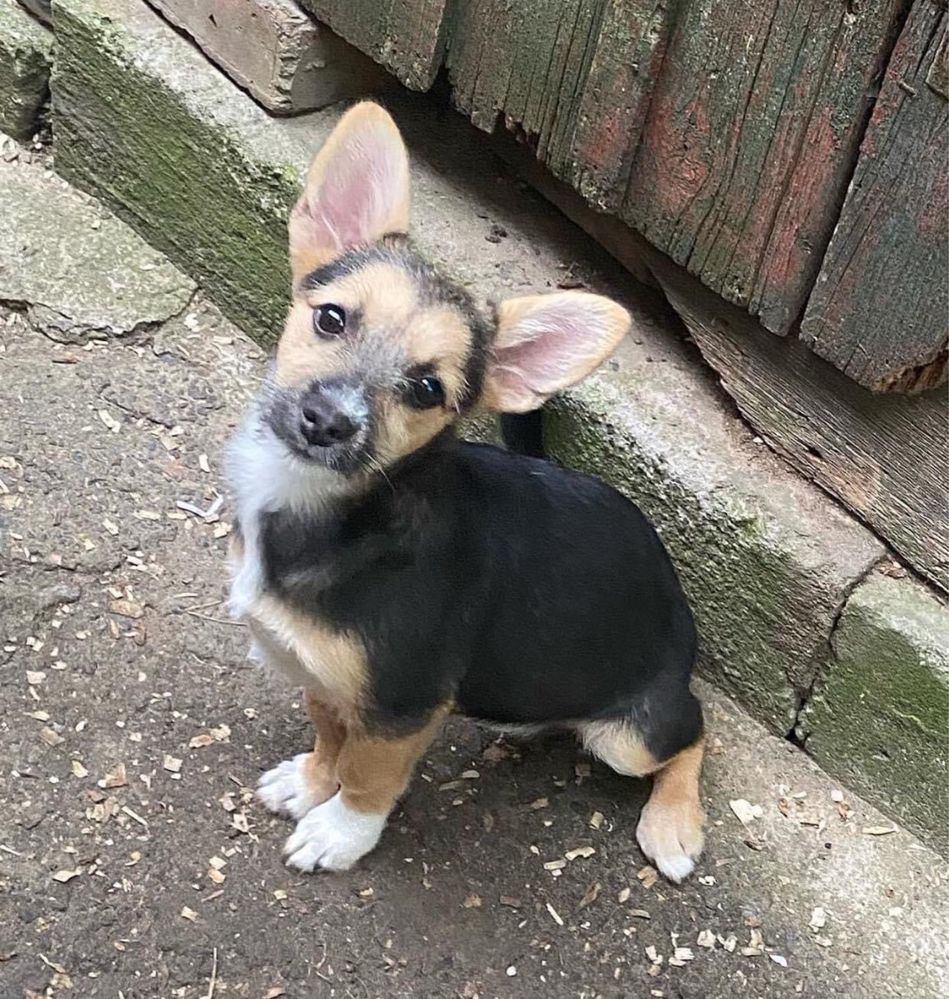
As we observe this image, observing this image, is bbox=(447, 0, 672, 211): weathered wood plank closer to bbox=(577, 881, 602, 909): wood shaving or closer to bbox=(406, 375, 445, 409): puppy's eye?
bbox=(406, 375, 445, 409): puppy's eye

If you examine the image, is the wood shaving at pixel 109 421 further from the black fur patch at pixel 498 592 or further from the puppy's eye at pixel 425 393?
the puppy's eye at pixel 425 393

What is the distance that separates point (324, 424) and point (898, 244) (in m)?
1.31

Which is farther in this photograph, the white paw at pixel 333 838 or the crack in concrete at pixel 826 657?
the crack in concrete at pixel 826 657

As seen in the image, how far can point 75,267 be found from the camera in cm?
412

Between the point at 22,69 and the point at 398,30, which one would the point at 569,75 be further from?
the point at 22,69

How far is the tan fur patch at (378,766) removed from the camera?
279 centimetres

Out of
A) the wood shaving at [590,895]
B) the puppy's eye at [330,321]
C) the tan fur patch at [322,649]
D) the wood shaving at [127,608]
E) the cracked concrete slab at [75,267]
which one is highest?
the puppy's eye at [330,321]

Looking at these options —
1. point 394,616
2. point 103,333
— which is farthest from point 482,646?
point 103,333

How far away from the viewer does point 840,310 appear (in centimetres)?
300

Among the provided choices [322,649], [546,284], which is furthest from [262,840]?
[546,284]

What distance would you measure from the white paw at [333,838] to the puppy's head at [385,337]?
880 mm

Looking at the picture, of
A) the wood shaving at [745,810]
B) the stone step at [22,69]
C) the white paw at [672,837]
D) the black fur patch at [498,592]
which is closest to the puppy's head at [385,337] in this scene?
the black fur patch at [498,592]

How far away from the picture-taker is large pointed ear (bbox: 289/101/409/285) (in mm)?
2525

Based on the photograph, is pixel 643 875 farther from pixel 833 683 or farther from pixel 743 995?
pixel 833 683
